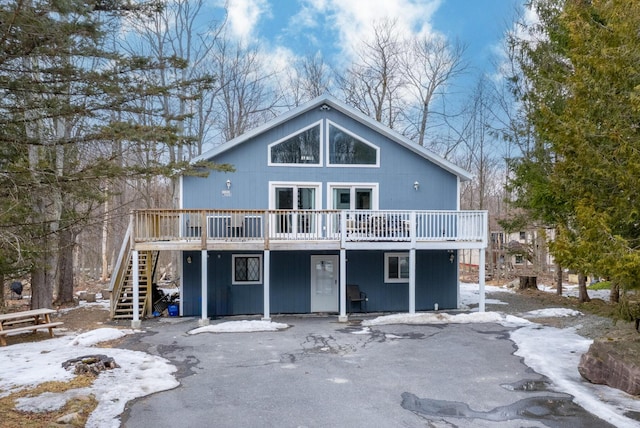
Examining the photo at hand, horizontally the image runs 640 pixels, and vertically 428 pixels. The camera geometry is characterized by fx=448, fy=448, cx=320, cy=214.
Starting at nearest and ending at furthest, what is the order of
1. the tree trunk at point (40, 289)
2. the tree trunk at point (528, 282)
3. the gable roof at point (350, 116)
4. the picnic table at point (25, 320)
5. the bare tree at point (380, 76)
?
the picnic table at point (25, 320) < the tree trunk at point (40, 289) < the gable roof at point (350, 116) < the tree trunk at point (528, 282) < the bare tree at point (380, 76)

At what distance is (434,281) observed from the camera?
46.9 feet

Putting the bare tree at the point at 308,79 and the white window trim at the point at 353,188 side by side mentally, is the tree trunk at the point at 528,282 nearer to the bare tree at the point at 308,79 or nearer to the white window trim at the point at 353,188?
the white window trim at the point at 353,188

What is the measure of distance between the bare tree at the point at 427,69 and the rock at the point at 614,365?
2036cm

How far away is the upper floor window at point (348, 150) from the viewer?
1394cm

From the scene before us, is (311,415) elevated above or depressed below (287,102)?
below

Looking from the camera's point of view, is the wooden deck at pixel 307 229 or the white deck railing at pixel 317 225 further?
the white deck railing at pixel 317 225

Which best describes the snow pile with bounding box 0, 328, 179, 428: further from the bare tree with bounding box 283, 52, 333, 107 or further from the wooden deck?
the bare tree with bounding box 283, 52, 333, 107

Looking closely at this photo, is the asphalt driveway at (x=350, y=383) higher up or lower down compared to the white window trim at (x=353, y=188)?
lower down

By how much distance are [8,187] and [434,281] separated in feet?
38.9

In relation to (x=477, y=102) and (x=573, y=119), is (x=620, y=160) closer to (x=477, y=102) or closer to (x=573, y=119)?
(x=573, y=119)

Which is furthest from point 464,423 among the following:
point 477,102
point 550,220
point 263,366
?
point 477,102

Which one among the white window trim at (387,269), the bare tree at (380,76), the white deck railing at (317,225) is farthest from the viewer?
the bare tree at (380,76)

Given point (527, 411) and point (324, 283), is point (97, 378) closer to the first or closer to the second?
point (527, 411)

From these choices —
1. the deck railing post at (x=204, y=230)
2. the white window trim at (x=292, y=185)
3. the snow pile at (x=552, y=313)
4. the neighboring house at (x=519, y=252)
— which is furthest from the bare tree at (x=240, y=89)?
the snow pile at (x=552, y=313)
